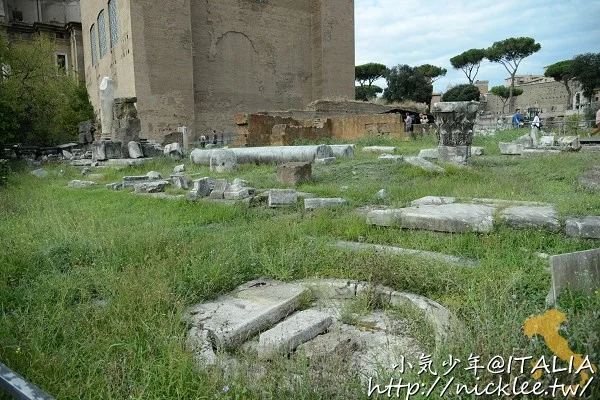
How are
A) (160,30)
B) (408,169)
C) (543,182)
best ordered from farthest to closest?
(160,30)
(408,169)
(543,182)

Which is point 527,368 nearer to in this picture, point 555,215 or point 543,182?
point 555,215

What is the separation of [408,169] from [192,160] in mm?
6027

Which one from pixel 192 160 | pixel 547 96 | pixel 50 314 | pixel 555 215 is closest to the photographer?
pixel 50 314

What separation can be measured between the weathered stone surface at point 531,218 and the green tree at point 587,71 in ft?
130

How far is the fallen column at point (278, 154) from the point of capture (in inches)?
411

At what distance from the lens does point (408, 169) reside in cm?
796

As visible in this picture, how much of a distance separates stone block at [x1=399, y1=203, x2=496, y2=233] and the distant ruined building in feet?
108

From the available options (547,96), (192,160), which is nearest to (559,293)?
(192,160)

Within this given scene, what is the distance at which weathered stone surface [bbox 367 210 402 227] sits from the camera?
159 inches

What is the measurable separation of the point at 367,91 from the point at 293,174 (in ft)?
152

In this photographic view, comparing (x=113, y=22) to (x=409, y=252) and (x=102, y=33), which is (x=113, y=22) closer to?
(x=102, y=33)

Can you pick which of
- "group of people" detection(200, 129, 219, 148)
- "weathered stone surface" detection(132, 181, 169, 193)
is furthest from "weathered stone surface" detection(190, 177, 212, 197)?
"group of people" detection(200, 129, 219, 148)

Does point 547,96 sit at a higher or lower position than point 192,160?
higher

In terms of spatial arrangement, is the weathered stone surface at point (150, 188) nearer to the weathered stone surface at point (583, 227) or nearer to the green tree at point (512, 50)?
the weathered stone surface at point (583, 227)
